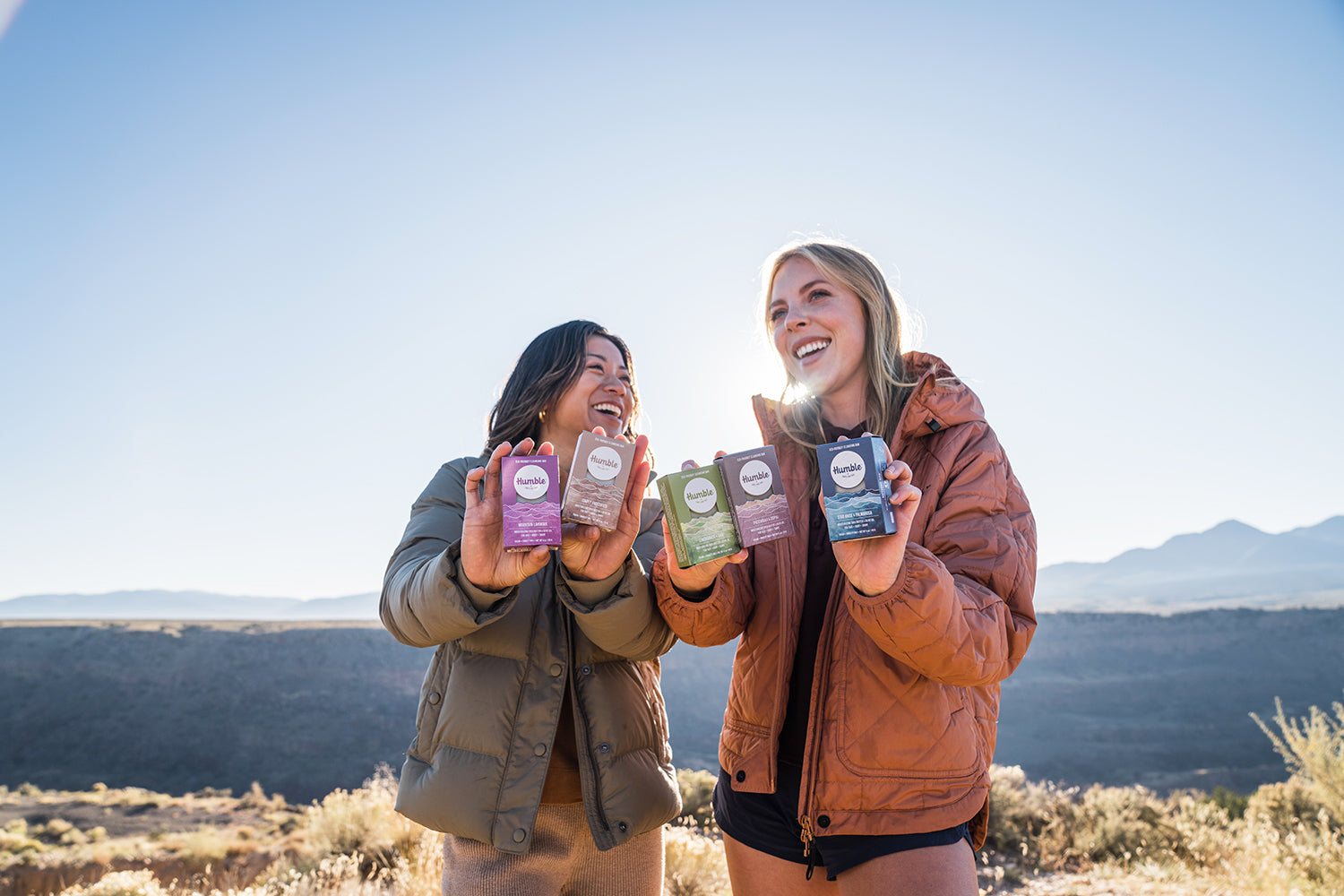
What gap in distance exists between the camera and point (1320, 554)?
128 m

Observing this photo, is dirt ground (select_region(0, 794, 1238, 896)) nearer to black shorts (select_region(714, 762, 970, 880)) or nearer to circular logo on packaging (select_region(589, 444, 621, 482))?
black shorts (select_region(714, 762, 970, 880))

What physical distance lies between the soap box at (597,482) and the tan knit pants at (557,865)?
104 centimetres

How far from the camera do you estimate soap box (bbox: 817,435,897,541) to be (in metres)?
1.97

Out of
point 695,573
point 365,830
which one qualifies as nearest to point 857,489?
point 695,573

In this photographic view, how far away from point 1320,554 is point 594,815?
169 metres

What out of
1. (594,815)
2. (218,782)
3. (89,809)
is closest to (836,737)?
(594,815)

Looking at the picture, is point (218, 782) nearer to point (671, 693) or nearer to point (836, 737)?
point (671, 693)

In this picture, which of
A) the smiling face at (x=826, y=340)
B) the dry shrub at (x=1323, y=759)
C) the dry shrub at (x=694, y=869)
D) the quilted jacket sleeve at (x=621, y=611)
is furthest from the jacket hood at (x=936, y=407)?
the dry shrub at (x=1323, y=759)

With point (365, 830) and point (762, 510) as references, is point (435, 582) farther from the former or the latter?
point (365, 830)

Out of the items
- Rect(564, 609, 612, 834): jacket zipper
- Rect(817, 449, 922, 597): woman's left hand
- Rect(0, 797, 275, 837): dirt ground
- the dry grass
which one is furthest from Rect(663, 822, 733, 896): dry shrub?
Rect(0, 797, 275, 837): dirt ground

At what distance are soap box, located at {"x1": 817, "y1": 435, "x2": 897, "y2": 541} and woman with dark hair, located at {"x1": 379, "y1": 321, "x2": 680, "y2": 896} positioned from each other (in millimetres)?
675

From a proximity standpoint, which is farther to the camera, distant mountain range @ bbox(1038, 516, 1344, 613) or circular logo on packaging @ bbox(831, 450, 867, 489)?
distant mountain range @ bbox(1038, 516, 1344, 613)

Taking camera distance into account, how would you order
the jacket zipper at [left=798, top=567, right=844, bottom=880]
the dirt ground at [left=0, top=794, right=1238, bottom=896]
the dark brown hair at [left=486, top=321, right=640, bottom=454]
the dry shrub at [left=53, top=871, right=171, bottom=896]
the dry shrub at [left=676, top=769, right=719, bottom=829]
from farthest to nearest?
the dry shrub at [left=676, top=769, right=719, bottom=829]
the dirt ground at [left=0, top=794, right=1238, bottom=896]
the dry shrub at [left=53, top=871, right=171, bottom=896]
the dark brown hair at [left=486, top=321, right=640, bottom=454]
the jacket zipper at [left=798, top=567, right=844, bottom=880]

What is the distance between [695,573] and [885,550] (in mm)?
A: 680
